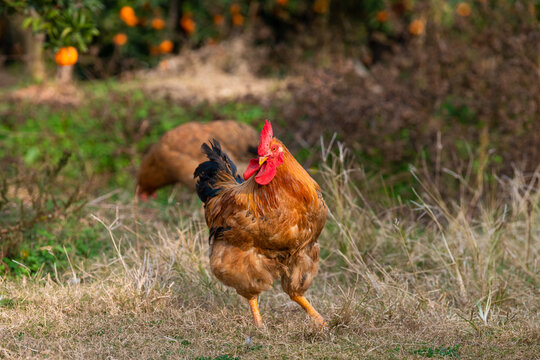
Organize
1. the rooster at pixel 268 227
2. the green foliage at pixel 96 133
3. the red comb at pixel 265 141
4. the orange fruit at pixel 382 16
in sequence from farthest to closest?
the orange fruit at pixel 382 16
the green foliage at pixel 96 133
the rooster at pixel 268 227
the red comb at pixel 265 141

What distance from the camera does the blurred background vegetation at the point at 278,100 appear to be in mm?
5480

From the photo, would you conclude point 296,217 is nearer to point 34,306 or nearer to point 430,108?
point 34,306

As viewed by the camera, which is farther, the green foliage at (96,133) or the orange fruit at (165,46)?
the orange fruit at (165,46)

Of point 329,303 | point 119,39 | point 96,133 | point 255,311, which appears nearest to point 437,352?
→ point 329,303

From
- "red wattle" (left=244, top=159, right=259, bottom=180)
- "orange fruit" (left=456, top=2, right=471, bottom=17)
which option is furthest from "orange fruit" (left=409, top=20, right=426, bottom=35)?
"red wattle" (left=244, top=159, right=259, bottom=180)

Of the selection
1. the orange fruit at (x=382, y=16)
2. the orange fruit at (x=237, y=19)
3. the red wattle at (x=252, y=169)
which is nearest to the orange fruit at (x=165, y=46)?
the orange fruit at (x=237, y=19)

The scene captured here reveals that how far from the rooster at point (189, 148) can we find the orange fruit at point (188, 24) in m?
5.63

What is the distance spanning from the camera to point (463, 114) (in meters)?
8.31

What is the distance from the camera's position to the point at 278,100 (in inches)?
358

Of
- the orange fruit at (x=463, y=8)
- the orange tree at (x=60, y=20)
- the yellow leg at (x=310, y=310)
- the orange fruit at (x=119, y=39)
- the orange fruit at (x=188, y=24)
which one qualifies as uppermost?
the orange tree at (x=60, y=20)

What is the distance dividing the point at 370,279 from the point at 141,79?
7.42 metres

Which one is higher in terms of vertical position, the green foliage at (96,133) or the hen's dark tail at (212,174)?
the hen's dark tail at (212,174)

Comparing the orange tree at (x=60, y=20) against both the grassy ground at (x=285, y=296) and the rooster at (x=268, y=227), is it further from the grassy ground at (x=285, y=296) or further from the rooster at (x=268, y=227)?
the rooster at (x=268, y=227)

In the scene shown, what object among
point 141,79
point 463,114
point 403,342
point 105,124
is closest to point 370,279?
point 403,342
